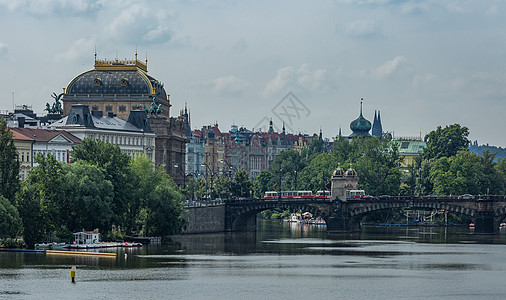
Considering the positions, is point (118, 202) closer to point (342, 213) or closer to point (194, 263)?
point (194, 263)

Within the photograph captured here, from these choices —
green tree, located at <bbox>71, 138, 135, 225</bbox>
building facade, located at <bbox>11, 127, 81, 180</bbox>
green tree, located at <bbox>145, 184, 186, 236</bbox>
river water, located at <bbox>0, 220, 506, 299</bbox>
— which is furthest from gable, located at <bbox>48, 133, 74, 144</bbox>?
green tree, located at <bbox>145, 184, 186, 236</bbox>

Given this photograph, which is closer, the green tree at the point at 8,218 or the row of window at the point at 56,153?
the green tree at the point at 8,218

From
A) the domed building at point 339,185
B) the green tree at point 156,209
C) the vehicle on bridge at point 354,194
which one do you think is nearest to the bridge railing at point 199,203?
the domed building at point 339,185

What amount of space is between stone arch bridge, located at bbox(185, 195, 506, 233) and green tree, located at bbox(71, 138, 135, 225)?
2820 centimetres

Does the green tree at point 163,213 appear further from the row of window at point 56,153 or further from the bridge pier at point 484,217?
the bridge pier at point 484,217

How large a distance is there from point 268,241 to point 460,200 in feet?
107

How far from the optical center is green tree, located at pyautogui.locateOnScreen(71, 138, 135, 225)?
139875mm

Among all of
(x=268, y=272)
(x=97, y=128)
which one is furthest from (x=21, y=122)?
(x=268, y=272)

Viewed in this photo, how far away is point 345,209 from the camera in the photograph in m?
183

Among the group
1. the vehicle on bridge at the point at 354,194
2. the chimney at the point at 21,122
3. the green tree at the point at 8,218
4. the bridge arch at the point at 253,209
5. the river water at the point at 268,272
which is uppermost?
the chimney at the point at 21,122

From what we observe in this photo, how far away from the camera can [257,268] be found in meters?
116

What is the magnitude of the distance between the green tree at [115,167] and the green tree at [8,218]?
1951 cm

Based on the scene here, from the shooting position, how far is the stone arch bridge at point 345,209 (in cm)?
17662

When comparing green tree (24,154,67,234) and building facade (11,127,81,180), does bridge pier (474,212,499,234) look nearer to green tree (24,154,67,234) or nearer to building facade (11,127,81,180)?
building facade (11,127,81,180)
